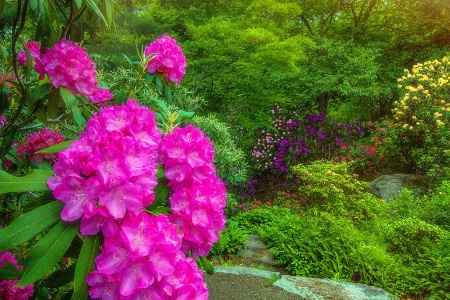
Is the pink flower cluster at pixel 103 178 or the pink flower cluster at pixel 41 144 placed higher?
the pink flower cluster at pixel 103 178

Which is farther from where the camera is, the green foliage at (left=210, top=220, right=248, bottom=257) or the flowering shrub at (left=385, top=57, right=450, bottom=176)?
the flowering shrub at (left=385, top=57, right=450, bottom=176)

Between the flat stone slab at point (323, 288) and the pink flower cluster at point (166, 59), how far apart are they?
2398 mm

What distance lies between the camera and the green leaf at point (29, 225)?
0.90 metres

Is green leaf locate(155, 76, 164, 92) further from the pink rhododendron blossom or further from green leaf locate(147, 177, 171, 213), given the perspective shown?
green leaf locate(147, 177, 171, 213)

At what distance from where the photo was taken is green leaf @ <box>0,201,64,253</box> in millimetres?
903

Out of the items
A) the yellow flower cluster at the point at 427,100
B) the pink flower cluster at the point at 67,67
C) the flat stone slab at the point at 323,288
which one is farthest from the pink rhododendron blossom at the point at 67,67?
the yellow flower cluster at the point at 427,100

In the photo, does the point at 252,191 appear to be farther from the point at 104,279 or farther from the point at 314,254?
the point at 104,279

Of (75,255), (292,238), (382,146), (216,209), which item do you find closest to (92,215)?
(75,255)

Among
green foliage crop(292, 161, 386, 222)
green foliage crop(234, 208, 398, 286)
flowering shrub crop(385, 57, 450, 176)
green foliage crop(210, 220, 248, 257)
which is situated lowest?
green foliage crop(210, 220, 248, 257)

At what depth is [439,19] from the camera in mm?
11219

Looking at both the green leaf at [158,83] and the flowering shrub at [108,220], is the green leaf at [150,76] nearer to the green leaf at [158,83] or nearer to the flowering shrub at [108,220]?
the green leaf at [158,83]

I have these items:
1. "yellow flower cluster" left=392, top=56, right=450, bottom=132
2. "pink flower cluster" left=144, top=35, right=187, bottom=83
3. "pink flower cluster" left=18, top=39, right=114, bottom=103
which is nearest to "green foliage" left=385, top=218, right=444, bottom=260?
"pink flower cluster" left=144, top=35, right=187, bottom=83

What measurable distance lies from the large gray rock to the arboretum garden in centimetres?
9

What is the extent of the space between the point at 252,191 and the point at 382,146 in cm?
260
